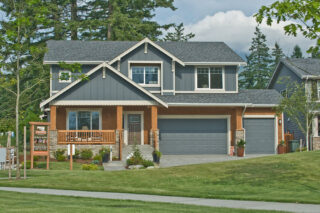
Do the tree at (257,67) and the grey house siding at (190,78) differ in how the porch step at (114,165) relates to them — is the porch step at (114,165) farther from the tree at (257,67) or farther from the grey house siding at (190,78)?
the tree at (257,67)

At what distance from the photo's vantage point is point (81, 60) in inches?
1230

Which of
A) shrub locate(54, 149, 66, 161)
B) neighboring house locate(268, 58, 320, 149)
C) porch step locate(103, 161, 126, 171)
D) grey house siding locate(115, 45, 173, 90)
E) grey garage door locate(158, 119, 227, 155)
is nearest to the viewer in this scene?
porch step locate(103, 161, 126, 171)

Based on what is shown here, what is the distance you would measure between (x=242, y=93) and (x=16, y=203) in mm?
23034

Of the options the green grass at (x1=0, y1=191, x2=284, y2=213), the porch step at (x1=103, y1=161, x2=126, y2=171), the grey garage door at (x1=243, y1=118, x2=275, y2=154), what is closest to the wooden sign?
the porch step at (x1=103, y1=161, x2=126, y2=171)

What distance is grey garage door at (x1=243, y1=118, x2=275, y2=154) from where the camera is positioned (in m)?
31.4

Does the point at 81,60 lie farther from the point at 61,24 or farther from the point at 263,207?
the point at 263,207

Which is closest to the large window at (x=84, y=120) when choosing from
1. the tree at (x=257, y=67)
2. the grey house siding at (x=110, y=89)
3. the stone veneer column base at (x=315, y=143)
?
the grey house siding at (x=110, y=89)

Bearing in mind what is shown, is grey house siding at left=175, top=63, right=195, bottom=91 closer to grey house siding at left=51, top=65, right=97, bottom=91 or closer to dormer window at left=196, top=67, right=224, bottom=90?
dormer window at left=196, top=67, right=224, bottom=90

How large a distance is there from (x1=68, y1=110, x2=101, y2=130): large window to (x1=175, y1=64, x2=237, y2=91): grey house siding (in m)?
6.11

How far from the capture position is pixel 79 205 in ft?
36.9

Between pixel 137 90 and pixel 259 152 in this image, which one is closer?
pixel 137 90

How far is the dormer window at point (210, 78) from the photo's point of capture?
104ft

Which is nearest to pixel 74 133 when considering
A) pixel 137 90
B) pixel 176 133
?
pixel 137 90

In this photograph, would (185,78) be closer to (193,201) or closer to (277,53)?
(193,201)
